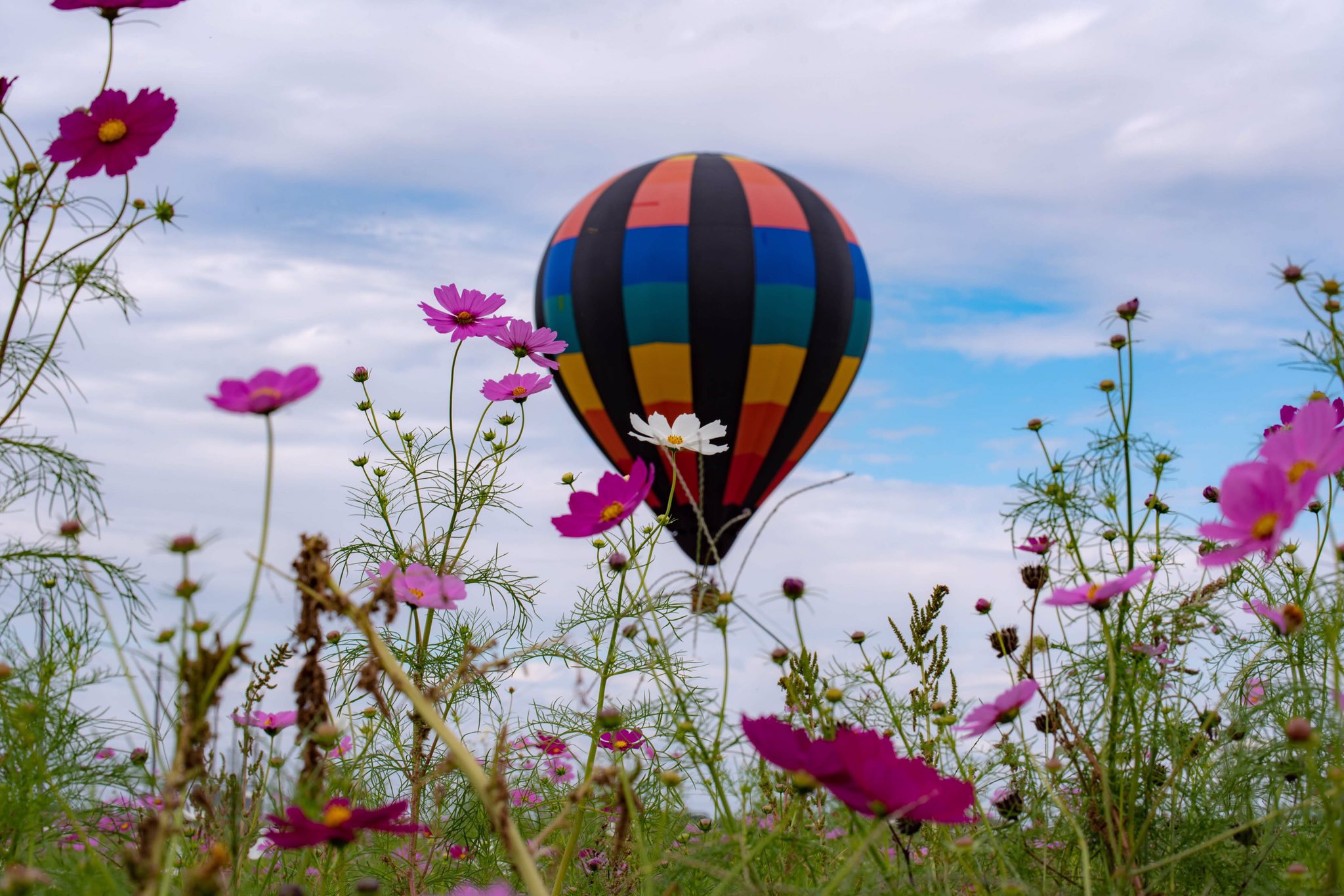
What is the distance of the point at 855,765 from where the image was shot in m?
0.93

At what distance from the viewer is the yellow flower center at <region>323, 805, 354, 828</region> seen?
0.96 metres

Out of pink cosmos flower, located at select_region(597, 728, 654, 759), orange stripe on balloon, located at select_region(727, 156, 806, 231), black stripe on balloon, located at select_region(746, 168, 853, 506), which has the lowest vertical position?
pink cosmos flower, located at select_region(597, 728, 654, 759)

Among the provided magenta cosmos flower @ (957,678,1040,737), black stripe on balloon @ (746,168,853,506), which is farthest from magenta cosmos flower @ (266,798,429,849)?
black stripe on balloon @ (746,168,853,506)

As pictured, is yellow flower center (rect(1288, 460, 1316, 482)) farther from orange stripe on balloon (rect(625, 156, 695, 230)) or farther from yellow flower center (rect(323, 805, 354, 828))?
orange stripe on balloon (rect(625, 156, 695, 230))

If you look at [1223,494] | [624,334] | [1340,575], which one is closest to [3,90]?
[1223,494]

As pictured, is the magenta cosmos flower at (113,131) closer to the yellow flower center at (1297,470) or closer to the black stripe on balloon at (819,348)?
the yellow flower center at (1297,470)

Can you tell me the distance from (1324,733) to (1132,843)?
285 mm

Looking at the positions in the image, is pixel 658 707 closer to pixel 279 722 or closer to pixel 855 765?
pixel 279 722

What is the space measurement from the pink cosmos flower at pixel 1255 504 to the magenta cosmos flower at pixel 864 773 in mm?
322

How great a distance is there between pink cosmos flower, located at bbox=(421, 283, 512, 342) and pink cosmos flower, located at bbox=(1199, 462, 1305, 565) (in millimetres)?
1545

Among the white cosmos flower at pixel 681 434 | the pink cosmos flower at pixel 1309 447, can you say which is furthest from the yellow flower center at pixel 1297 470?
the white cosmos flower at pixel 681 434

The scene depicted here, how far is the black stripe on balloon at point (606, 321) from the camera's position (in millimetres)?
10898

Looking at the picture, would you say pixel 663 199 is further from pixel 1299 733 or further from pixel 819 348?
pixel 1299 733

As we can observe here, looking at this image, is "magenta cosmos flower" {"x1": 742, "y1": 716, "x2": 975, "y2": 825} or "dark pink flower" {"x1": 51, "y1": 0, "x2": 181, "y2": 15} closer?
"magenta cosmos flower" {"x1": 742, "y1": 716, "x2": 975, "y2": 825}
